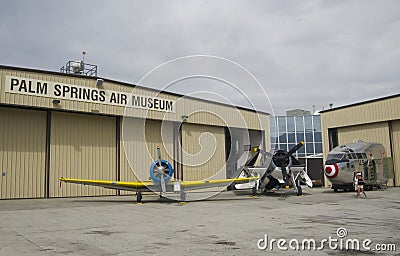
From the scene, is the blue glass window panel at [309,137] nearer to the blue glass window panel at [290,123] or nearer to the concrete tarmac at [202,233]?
the blue glass window panel at [290,123]

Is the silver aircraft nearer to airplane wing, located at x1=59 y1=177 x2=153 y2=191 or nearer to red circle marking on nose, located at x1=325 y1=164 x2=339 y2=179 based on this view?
red circle marking on nose, located at x1=325 y1=164 x2=339 y2=179

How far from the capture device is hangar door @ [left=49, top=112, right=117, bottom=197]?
73.2 feet

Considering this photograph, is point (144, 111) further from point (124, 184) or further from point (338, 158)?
point (338, 158)

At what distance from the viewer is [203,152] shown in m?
32.8

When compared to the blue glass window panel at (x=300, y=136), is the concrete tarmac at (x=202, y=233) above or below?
below

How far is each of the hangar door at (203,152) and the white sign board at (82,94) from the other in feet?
10.7

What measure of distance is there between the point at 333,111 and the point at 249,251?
3125 cm

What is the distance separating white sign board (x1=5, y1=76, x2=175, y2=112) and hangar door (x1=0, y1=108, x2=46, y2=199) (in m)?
1.56

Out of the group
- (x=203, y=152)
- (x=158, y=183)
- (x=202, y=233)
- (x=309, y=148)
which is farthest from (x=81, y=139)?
(x=309, y=148)

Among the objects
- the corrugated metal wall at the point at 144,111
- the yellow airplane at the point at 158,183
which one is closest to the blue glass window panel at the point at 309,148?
the corrugated metal wall at the point at 144,111

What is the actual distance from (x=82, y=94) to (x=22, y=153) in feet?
17.2

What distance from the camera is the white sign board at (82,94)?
801 inches

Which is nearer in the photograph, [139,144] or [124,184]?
[124,184]

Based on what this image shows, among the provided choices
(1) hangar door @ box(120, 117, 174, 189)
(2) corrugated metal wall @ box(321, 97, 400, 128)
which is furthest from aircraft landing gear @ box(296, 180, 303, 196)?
(2) corrugated metal wall @ box(321, 97, 400, 128)
